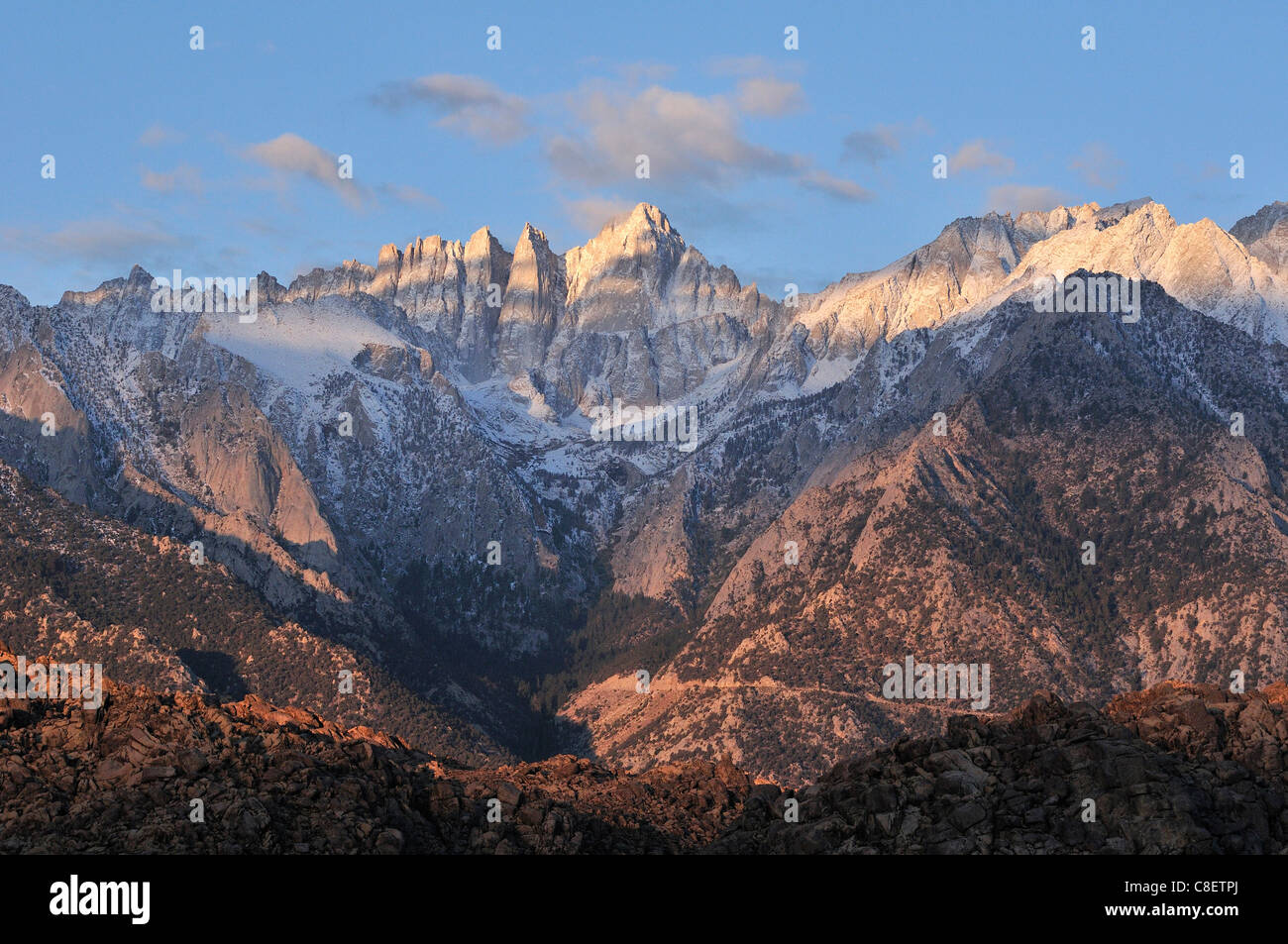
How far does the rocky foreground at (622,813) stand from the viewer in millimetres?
83312

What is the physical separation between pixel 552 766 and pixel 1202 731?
4432 centimetres

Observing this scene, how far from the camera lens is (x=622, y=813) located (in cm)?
10544

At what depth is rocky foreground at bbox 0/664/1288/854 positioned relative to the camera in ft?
273

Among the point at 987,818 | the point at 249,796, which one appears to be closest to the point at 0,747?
the point at 249,796

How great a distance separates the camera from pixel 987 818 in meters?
85.1
